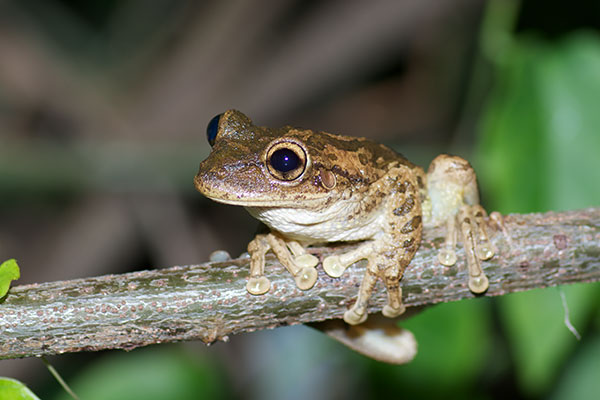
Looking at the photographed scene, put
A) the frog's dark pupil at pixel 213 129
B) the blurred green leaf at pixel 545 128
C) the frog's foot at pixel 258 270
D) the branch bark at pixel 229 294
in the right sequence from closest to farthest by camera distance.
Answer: the branch bark at pixel 229 294
the frog's foot at pixel 258 270
the frog's dark pupil at pixel 213 129
the blurred green leaf at pixel 545 128

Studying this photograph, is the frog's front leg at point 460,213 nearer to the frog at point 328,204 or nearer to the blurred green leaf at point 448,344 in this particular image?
the frog at point 328,204

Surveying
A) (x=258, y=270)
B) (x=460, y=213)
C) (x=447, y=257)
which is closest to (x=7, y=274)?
(x=258, y=270)

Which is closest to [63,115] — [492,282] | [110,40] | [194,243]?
[110,40]

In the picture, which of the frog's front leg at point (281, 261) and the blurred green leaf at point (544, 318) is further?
the blurred green leaf at point (544, 318)

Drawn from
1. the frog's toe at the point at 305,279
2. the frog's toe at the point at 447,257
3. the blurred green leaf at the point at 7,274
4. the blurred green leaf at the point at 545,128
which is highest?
the blurred green leaf at the point at 545,128

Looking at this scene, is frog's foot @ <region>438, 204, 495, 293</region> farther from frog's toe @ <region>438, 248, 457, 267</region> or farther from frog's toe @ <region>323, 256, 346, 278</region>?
frog's toe @ <region>323, 256, 346, 278</region>

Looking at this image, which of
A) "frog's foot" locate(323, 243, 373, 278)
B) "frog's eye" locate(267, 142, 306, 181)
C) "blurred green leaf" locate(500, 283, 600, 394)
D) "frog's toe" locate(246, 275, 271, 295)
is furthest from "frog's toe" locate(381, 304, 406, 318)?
"blurred green leaf" locate(500, 283, 600, 394)

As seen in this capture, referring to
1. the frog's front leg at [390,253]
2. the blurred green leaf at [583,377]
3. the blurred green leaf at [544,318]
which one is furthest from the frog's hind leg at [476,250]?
the blurred green leaf at [583,377]
